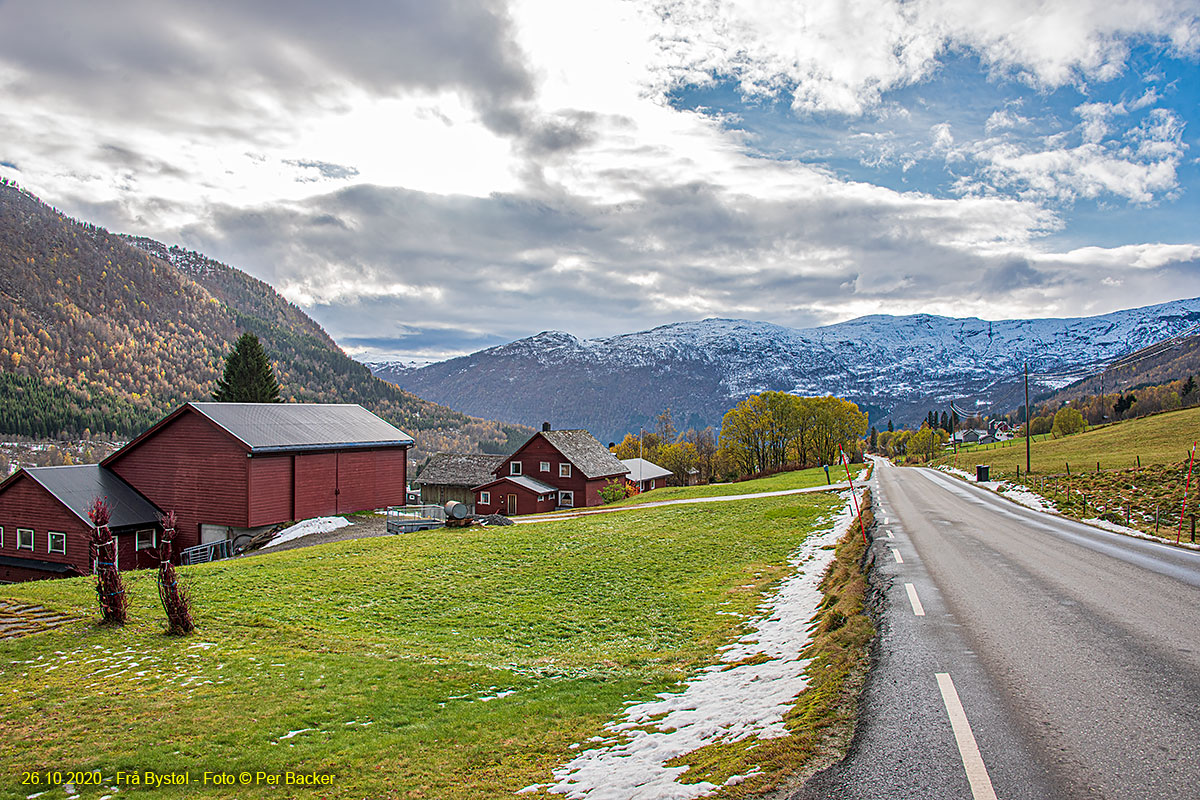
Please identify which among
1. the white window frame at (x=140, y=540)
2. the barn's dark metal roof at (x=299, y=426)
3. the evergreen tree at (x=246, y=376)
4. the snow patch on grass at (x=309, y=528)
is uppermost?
the evergreen tree at (x=246, y=376)

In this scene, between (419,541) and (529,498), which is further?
(529,498)

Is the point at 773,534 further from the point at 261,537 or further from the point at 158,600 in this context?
the point at 261,537

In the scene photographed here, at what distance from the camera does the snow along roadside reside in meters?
6.38

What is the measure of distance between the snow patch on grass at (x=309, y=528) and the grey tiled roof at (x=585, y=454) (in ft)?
89.3

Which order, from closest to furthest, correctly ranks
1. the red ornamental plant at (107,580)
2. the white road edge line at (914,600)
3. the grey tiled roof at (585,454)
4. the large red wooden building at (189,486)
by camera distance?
the white road edge line at (914,600) < the red ornamental plant at (107,580) < the large red wooden building at (189,486) < the grey tiled roof at (585,454)

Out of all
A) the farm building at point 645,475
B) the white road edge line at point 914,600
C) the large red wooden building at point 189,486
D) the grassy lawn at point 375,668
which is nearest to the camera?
the grassy lawn at point 375,668

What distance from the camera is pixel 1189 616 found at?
426 inches

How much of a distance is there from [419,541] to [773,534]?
15809 millimetres

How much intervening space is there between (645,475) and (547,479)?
2040 centimetres

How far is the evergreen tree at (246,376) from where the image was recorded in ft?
228

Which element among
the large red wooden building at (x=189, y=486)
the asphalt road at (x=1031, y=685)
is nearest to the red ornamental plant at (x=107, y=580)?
the asphalt road at (x=1031, y=685)

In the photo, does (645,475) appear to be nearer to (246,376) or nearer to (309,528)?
(246,376)

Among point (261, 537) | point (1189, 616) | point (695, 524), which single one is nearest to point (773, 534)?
point (695, 524)

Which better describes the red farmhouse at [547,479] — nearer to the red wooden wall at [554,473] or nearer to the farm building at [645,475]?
the red wooden wall at [554,473]
